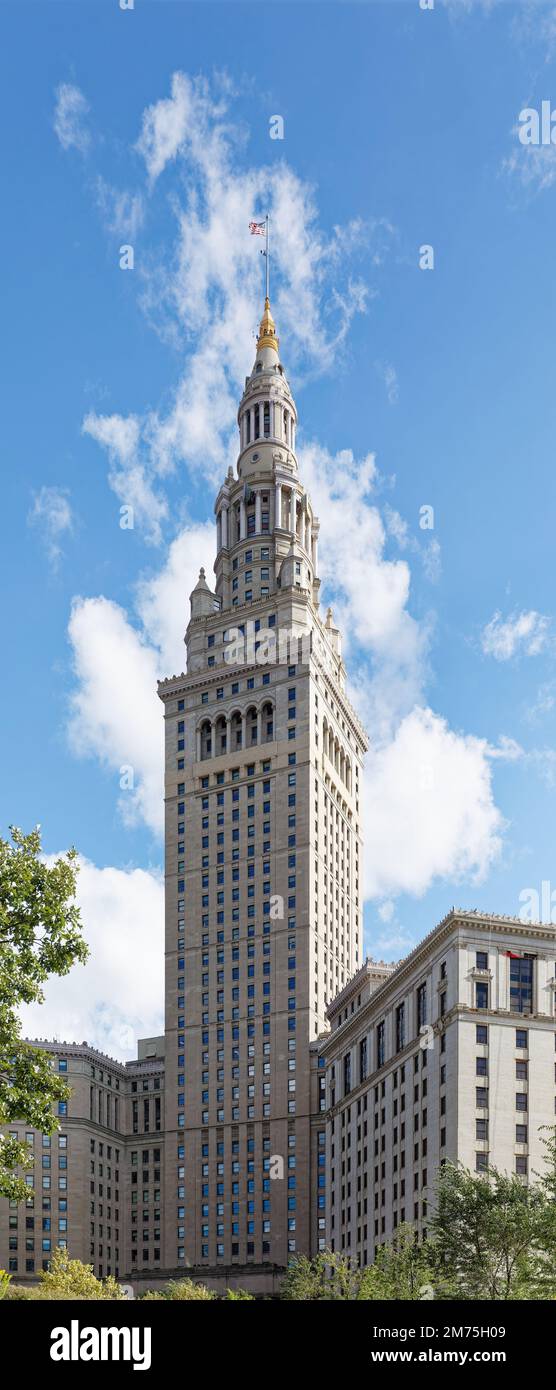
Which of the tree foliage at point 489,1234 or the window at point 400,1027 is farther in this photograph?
the window at point 400,1027

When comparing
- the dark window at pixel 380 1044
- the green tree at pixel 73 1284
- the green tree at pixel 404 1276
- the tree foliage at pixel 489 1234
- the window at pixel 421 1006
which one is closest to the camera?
the tree foliage at pixel 489 1234

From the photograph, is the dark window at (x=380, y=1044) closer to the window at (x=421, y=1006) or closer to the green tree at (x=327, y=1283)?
the window at (x=421, y=1006)

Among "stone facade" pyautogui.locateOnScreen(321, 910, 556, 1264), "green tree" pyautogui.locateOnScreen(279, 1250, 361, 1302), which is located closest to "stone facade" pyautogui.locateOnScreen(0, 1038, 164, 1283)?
"green tree" pyautogui.locateOnScreen(279, 1250, 361, 1302)

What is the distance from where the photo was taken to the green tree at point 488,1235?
2758 inches

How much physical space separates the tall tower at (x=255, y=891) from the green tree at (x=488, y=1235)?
79.1m

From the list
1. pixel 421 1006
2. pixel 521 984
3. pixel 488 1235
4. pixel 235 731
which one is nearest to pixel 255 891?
pixel 235 731

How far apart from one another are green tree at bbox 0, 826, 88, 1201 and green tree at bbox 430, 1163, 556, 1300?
34.0 m

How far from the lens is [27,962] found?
4153 cm

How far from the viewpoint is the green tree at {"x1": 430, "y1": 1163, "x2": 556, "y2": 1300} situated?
2758 inches

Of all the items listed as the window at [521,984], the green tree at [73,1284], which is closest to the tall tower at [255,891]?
the green tree at [73,1284]

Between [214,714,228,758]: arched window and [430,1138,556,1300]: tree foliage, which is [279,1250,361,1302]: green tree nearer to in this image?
[430,1138,556,1300]: tree foliage

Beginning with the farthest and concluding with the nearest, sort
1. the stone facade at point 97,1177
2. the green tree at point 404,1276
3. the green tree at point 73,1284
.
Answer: the stone facade at point 97,1177 < the green tree at point 73,1284 < the green tree at point 404,1276

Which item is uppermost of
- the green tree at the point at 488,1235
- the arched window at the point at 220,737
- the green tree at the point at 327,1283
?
the arched window at the point at 220,737

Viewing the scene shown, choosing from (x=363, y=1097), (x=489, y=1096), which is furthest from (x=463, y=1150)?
(x=363, y=1097)
